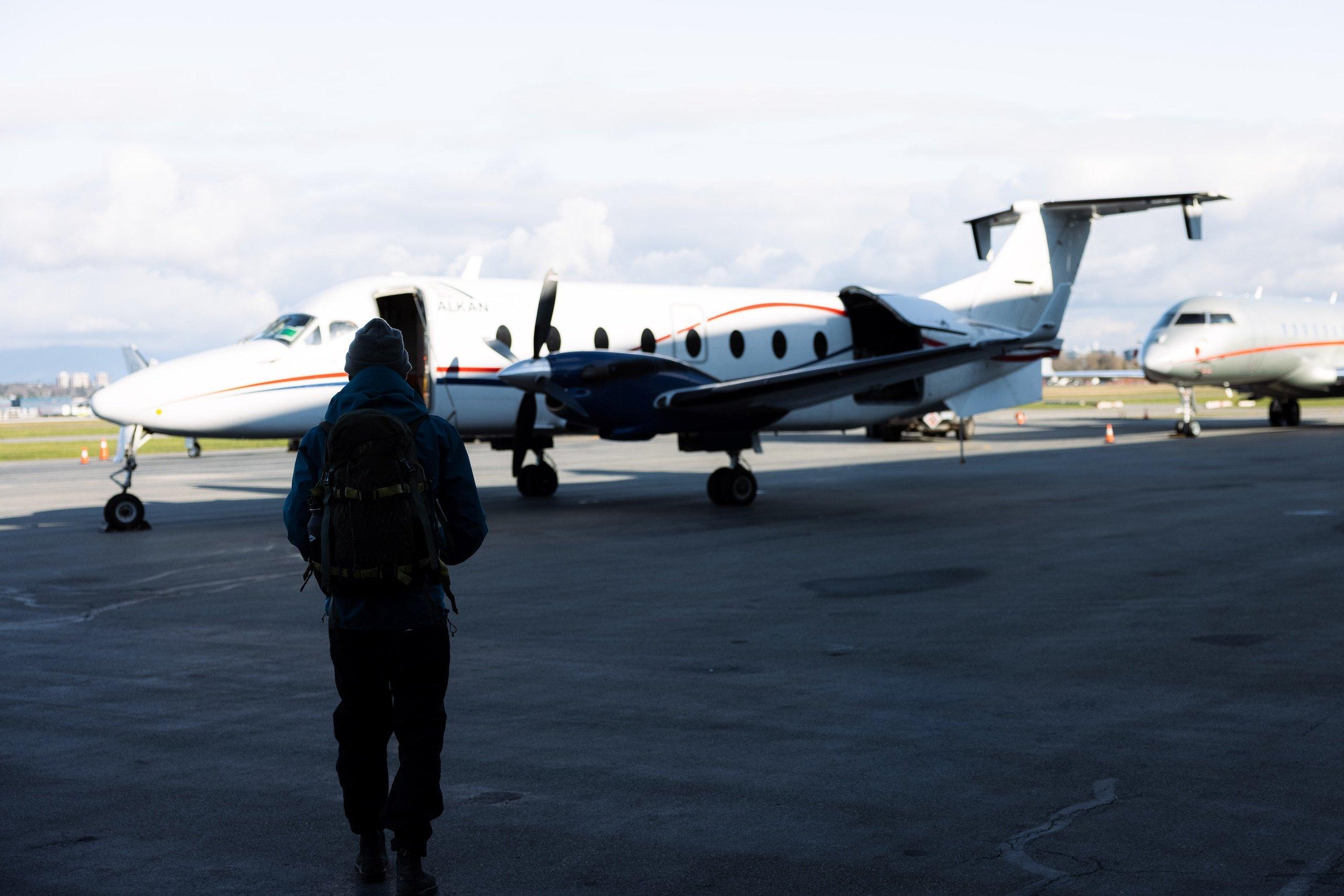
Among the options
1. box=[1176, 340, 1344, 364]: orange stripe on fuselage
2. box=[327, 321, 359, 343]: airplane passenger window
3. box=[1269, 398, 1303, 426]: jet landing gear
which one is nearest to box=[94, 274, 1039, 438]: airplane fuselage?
box=[327, 321, 359, 343]: airplane passenger window

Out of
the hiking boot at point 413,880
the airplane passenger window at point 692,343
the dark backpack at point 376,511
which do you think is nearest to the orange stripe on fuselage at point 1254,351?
the airplane passenger window at point 692,343

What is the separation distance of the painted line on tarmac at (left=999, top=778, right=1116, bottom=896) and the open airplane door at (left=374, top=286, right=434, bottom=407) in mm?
12965

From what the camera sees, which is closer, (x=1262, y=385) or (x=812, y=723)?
(x=812, y=723)

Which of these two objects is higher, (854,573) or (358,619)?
(358,619)

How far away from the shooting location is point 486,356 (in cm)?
1834

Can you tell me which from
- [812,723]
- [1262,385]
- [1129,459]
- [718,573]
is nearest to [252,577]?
[718,573]

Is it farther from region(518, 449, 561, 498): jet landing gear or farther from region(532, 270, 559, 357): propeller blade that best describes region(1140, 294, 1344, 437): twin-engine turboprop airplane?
region(532, 270, 559, 357): propeller blade

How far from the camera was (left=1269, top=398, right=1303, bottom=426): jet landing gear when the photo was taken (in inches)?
1544

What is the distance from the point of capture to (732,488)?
61.2 ft

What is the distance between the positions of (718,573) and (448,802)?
23.0 ft

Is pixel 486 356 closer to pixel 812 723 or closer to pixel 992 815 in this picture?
pixel 812 723

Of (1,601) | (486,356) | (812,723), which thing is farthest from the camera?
(486,356)

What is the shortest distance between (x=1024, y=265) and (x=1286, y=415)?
2022 centimetres

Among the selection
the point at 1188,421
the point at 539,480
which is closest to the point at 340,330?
the point at 539,480
